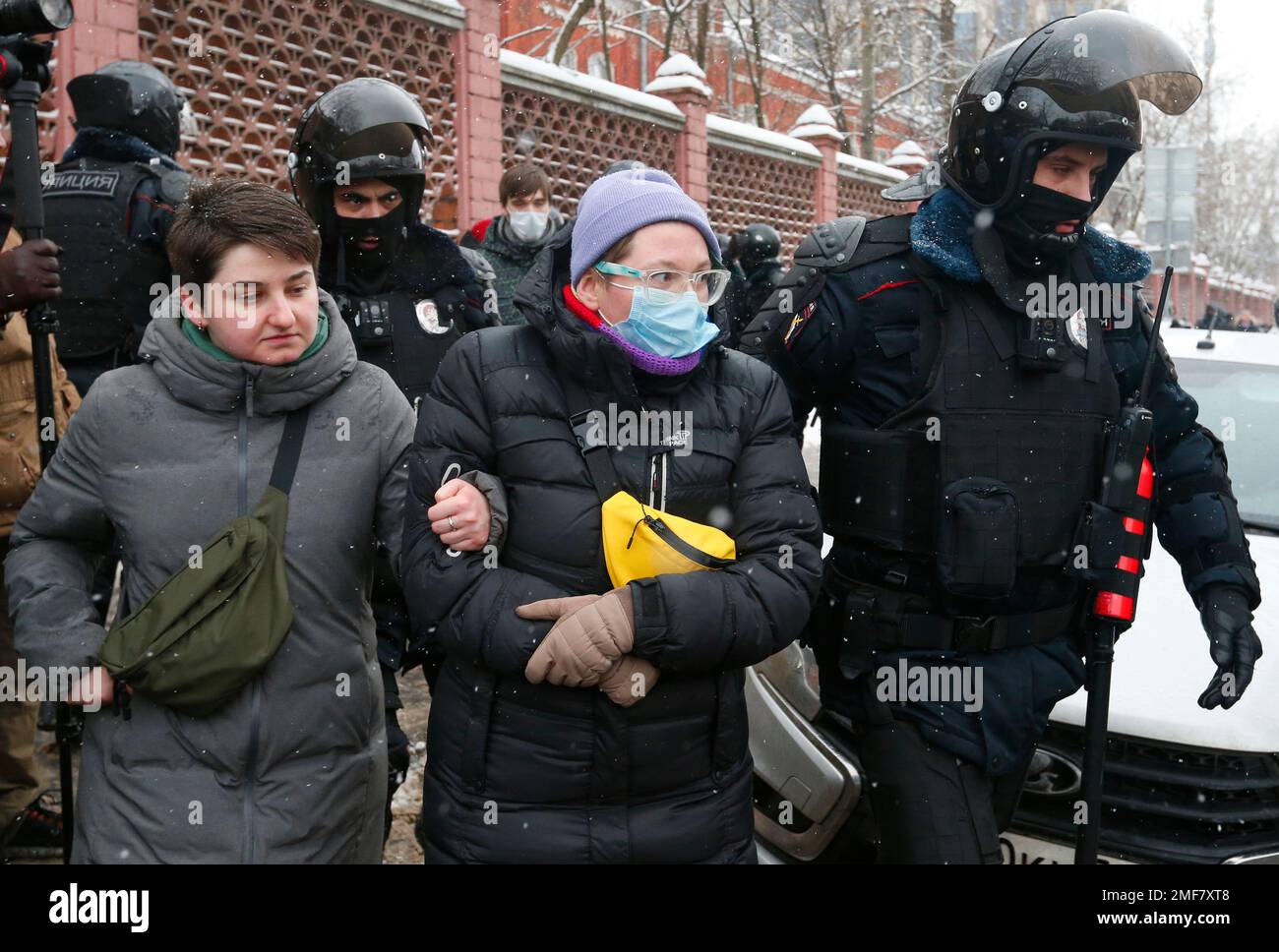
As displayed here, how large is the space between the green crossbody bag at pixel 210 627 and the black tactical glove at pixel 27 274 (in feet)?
4.17

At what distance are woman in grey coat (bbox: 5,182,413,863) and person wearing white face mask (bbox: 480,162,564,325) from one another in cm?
381

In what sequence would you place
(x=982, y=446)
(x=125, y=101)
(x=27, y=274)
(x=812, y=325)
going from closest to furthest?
(x=982, y=446), (x=812, y=325), (x=27, y=274), (x=125, y=101)

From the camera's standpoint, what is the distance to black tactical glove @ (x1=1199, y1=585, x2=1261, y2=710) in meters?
2.58

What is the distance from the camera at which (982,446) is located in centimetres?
255

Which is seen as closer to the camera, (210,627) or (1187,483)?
(210,627)

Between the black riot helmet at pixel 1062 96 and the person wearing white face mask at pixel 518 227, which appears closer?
the black riot helmet at pixel 1062 96

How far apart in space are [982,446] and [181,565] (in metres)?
1.65

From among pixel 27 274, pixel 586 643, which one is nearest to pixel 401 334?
pixel 27 274

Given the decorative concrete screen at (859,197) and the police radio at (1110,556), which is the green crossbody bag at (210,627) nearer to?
the police radio at (1110,556)

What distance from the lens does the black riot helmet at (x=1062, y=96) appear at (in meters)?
2.56

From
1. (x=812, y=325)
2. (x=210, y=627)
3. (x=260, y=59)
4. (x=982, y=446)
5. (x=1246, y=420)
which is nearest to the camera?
(x=210, y=627)

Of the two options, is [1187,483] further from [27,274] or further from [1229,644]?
[27,274]

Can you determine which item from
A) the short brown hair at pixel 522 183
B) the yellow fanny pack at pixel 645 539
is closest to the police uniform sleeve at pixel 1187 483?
the yellow fanny pack at pixel 645 539
